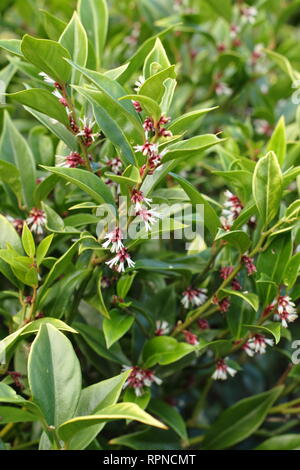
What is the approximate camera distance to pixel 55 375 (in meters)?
1.13

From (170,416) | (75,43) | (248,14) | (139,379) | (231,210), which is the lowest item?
(170,416)

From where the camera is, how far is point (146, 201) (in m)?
1.10

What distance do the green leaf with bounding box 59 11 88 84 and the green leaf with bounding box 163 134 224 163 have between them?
0.26 meters

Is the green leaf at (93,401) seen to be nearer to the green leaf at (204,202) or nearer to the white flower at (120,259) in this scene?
the white flower at (120,259)

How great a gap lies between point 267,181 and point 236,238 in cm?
12

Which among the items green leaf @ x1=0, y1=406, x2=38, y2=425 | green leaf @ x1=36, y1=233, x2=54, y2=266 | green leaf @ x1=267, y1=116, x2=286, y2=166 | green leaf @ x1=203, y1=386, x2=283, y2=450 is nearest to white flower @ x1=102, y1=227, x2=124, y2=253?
green leaf @ x1=36, y1=233, x2=54, y2=266

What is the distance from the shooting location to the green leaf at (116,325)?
121 centimetres

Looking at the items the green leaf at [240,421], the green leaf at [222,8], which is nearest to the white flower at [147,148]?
the green leaf at [240,421]

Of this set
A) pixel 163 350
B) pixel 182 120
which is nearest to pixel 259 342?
pixel 163 350

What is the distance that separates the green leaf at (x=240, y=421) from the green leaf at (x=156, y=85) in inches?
31.6

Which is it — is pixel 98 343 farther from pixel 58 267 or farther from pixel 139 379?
pixel 58 267

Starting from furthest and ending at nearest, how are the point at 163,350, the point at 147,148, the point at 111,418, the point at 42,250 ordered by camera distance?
the point at 163,350 < the point at 42,250 < the point at 147,148 < the point at 111,418

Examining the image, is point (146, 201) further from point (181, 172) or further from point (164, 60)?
point (181, 172)
